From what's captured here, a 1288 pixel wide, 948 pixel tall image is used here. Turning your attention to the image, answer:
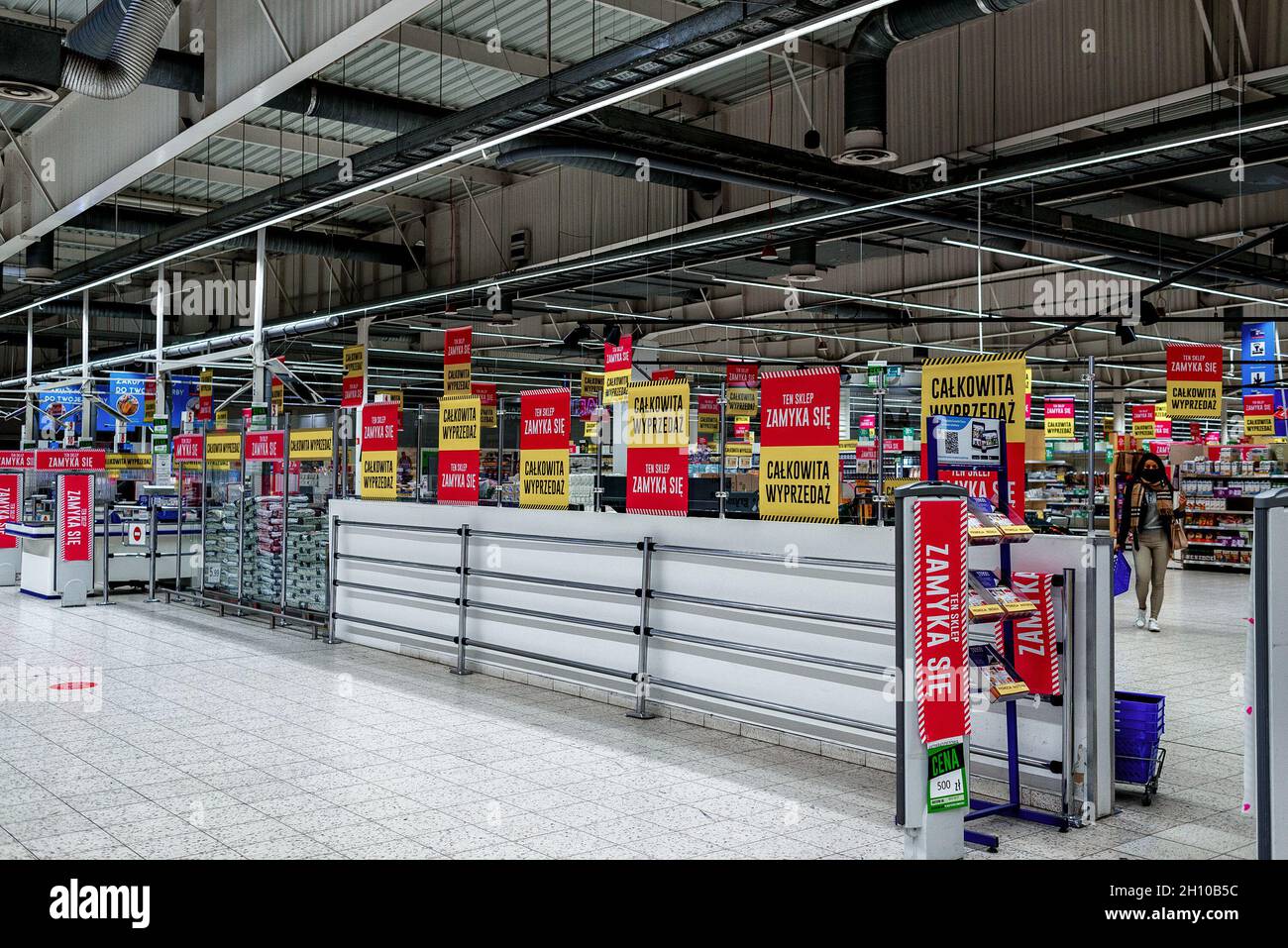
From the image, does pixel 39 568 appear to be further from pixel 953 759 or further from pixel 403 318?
pixel 953 759

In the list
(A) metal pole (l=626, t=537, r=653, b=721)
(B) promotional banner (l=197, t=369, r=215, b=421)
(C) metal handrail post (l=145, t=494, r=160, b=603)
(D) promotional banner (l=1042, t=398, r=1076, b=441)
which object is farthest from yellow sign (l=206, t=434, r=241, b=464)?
(D) promotional banner (l=1042, t=398, r=1076, b=441)

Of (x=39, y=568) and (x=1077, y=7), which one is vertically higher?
(x=1077, y=7)

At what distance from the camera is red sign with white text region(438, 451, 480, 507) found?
8.58 meters

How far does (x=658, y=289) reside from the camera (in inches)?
695

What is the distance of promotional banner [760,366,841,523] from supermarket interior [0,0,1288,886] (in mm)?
27

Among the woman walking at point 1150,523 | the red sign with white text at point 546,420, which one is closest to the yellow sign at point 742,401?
the woman walking at point 1150,523

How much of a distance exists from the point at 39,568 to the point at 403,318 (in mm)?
7918

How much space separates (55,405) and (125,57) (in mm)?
20369

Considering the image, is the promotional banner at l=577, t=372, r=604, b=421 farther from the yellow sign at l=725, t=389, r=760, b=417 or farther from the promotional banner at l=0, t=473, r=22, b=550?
the promotional banner at l=0, t=473, r=22, b=550

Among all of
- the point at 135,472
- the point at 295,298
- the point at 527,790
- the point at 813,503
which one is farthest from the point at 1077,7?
the point at 135,472

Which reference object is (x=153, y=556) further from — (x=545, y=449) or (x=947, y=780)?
(x=947, y=780)

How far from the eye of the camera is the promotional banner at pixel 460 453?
8602 mm

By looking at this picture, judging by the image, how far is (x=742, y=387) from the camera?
20156 mm

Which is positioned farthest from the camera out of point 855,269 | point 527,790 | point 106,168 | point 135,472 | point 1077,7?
point 135,472
